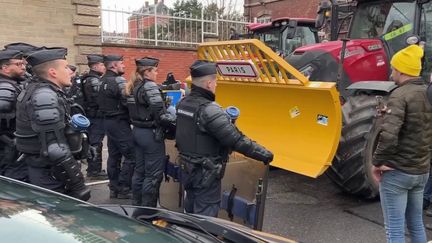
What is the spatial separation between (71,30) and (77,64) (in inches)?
38.0

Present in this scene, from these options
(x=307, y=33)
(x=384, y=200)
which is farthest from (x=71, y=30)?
(x=384, y=200)

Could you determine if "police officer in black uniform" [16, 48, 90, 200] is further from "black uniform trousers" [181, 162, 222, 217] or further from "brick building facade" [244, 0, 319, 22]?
"brick building facade" [244, 0, 319, 22]

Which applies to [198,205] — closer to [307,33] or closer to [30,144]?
[30,144]

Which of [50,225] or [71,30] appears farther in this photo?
[71,30]

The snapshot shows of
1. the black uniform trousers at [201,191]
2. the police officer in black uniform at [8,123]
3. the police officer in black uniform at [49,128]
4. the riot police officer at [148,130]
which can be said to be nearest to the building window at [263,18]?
the riot police officer at [148,130]

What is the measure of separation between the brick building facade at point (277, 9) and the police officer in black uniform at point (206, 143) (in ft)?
68.7

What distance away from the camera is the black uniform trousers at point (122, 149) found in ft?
19.3

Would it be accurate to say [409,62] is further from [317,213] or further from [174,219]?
[317,213]

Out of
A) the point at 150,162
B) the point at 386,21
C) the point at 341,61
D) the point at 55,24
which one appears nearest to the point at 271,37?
the point at 386,21

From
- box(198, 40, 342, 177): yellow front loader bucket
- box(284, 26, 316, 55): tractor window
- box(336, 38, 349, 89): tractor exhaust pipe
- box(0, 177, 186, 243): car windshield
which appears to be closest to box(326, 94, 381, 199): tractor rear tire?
box(198, 40, 342, 177): yellow front loader bucket

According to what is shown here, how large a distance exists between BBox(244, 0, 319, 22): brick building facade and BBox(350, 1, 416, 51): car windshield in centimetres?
1757

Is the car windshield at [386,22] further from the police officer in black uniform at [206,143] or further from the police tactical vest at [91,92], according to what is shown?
the police tactical vest at [91,92]

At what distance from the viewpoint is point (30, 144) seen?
349 centimetres

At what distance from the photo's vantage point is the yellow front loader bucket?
4.93 m
